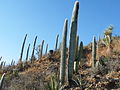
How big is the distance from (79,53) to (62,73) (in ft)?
12.5

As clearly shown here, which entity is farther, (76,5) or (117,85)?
(76,5)

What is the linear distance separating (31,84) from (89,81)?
3242mm

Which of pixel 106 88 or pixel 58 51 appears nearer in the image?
pixel 106 88

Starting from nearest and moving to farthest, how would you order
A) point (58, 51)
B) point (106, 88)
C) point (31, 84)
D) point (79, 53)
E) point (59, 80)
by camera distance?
point (106, 88) → point (59, 80) → point (31, 84) → point (79, 53) → point (58, 51)

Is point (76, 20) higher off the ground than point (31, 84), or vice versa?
point (76, 20)

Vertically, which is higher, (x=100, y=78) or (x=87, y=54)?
(x=87, y=54)

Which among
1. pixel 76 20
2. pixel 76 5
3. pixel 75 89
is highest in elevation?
pixel 76 5

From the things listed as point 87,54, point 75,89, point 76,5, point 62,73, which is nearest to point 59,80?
point 62,73

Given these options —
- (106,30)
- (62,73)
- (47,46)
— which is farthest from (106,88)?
(47,46)

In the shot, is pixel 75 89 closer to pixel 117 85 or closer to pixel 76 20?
pixel 117 85

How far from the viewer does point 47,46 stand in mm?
25391

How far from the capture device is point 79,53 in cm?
1566

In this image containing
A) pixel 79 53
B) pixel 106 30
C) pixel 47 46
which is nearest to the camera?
pixel 79 53

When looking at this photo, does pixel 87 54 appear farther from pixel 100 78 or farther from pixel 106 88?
pixel 106 88
